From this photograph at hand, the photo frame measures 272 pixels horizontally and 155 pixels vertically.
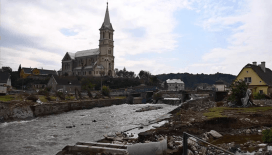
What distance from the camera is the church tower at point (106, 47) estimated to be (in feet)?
429

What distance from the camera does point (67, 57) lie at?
149 m

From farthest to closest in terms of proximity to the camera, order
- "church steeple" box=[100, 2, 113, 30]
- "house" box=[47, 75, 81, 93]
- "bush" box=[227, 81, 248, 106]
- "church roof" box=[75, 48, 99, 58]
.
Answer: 1. "church roof" box=[75, 48, 99, 58]
2. "church steeple" box=[100, 2, 113, 30]
3. "house" box=[47, 75, 81, 93]
4. "bush" box=[227, 81, 248, 106]

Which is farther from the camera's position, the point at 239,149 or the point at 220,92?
the point at 220,92

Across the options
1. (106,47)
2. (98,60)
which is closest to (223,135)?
(98,60)

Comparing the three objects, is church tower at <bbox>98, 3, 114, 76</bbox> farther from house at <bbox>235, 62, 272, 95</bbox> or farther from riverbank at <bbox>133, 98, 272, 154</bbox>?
riverbank at <bbox>133, 98, 272, 154</bbox>

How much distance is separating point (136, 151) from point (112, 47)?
128 m

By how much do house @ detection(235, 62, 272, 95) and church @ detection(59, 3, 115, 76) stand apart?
9245cm

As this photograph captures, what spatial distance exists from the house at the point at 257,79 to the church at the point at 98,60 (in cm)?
9245

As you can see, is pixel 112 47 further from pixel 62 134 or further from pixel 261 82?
pixel 62 134

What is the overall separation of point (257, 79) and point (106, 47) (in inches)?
4094

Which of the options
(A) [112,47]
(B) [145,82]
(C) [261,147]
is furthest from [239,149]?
(A) [112,47]

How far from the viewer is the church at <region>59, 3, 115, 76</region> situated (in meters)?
129

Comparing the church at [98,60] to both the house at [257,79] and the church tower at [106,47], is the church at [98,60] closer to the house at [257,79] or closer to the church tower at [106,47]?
the church tower at [106,47]

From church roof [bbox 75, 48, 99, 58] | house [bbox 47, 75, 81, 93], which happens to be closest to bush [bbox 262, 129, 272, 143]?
house [bbox 47, 75, 81, 93]
